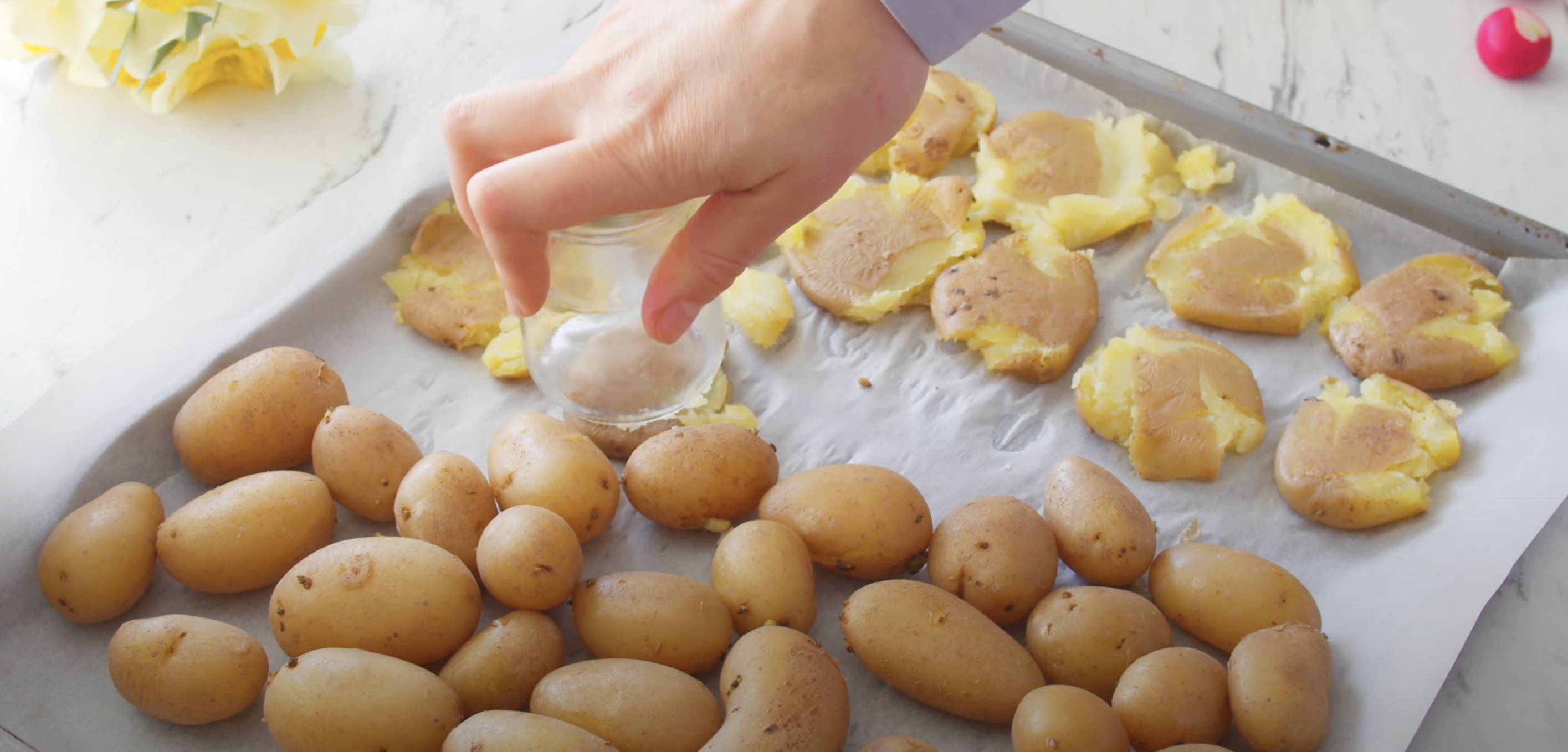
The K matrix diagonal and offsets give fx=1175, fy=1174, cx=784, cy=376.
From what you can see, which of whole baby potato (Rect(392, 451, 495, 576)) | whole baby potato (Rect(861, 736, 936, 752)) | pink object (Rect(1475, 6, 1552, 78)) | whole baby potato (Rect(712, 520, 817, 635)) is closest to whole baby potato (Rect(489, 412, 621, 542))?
whole baby potato (Rect(392, 451, 495, 576))

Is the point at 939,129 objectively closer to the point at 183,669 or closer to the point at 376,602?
the point at 376,602

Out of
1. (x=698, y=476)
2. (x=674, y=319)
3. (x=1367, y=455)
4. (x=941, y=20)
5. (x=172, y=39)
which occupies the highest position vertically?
(x=941, y=20)

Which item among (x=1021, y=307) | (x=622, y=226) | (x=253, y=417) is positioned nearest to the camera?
(x=622, y=226)

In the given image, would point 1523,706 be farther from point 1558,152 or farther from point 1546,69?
point 1546,69

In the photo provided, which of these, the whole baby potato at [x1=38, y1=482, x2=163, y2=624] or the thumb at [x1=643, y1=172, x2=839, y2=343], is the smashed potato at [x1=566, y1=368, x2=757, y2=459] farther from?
the whole baby potato at [x1=38, y1=482, x2=163, y2=624]

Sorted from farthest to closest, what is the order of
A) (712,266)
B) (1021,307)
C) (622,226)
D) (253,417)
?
(1021,307)
(253,417)
(622,226)
(712,266)

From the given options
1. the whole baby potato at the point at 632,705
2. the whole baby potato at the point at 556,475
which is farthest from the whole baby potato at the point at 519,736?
the whole baby potato at the point at 556,475

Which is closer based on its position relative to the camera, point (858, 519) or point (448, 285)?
→ point (858, 519)

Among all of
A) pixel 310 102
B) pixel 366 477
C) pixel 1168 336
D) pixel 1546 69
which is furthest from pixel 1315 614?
pixel 310 102

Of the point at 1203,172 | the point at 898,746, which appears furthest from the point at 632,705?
the point at 1203,172
